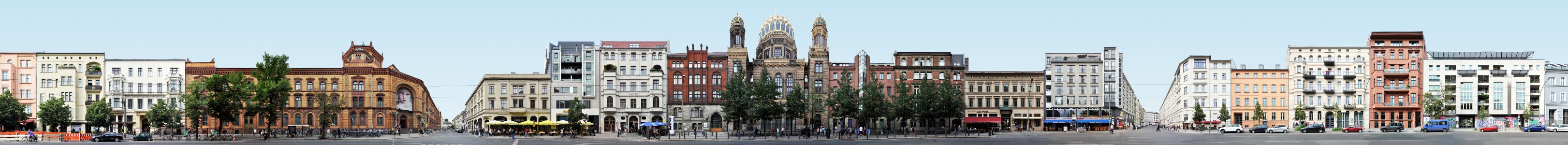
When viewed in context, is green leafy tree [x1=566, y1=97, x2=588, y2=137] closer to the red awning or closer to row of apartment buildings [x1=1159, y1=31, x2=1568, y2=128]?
the red awning

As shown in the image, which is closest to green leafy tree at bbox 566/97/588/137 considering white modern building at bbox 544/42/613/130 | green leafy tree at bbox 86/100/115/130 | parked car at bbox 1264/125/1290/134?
white modern building at bbox 544/42/613/130

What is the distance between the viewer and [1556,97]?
482ft

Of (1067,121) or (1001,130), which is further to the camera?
(1067,121)

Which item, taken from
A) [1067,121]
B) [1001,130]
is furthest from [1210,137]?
[1067,121]

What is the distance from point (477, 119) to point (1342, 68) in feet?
312

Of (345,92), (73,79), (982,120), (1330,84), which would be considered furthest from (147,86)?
(1330,84)

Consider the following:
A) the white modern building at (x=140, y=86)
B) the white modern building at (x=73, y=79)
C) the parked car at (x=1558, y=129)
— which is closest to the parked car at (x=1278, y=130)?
the parked car at (x=1558, y=129)

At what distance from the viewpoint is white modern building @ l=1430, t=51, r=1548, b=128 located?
145 m

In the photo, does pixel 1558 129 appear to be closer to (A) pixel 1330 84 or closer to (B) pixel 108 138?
(A) pixel 1330 84

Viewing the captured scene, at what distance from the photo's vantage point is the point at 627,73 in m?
137

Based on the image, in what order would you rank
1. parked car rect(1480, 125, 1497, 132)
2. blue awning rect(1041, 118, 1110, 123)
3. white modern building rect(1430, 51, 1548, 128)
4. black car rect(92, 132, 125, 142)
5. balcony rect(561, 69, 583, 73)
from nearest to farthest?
black car rect(92, 132, 125, 142) → parked car rect(1480, 125, 1497, 132) → balcony rect(561, 69, 583, 73) → white modern building rect(1430, 51, 1548, 128) → blue awning rect(1041, 118, 1110, 123)

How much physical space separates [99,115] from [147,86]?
1076cm

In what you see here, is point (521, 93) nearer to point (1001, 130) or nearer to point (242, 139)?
point (242, 139)

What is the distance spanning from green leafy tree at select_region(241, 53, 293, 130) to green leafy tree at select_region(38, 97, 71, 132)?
28.5 meters
